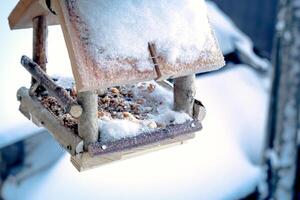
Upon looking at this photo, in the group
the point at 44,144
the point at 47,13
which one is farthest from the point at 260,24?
the point at 47,13

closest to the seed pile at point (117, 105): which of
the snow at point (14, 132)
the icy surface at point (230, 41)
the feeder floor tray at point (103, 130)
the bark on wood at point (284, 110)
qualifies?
the feeder floor tray at point (103, 130)

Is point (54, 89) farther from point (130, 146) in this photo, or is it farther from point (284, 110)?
point (284, 110)

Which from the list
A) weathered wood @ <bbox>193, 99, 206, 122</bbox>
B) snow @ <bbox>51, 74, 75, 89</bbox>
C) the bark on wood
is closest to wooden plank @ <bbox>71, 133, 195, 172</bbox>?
weathered wood @ <bbox>193, 99, 206, 122</bbox>

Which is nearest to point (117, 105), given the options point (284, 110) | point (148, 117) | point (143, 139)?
point (148, 117)

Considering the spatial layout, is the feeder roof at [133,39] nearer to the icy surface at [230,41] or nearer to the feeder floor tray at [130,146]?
the feeder floor tray at [130,146]

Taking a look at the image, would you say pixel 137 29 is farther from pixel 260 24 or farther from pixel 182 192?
pixel 260 24

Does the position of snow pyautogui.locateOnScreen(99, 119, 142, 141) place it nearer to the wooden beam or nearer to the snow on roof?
the snow on roof

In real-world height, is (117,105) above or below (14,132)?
above
